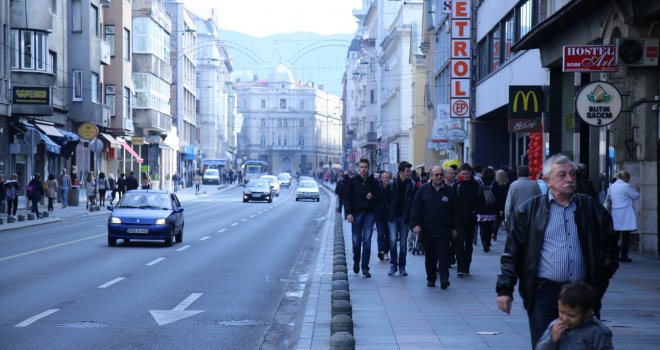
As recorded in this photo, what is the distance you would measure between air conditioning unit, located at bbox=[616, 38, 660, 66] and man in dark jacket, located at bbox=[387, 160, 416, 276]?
4.13 m

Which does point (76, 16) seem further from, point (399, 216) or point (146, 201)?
point (399, 216)

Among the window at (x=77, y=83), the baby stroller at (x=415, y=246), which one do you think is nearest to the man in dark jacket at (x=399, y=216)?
the baby stroller at (x=415, y=246)

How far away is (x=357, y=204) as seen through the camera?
1723 cm

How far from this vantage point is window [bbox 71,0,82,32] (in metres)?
55.6

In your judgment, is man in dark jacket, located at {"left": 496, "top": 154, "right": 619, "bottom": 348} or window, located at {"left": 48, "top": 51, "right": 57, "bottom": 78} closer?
man in dark jacket, located at {"left": 496, "top": 154, "right": 619, "bottom": 348}

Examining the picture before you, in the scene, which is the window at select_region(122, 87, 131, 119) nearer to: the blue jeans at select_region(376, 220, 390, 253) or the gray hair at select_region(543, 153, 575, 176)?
the blue jeans at select_region(376, 220, 390, 253)

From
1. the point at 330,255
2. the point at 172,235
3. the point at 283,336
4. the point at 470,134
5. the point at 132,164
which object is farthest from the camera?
the point at 132,164

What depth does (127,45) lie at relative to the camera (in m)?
66.6

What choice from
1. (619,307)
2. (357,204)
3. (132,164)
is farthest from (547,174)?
(132,164)

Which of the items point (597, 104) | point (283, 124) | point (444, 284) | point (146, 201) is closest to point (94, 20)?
point (146, 201)

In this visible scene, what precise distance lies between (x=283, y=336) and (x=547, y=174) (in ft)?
18.2

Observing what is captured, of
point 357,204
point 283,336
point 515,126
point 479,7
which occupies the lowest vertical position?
point 283,336

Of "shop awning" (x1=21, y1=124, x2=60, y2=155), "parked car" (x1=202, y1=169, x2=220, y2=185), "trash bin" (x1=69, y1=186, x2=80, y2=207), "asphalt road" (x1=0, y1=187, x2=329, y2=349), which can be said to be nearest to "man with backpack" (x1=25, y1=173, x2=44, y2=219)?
"shop awning" (x1=21, y1=124, x2=60, y2=155)

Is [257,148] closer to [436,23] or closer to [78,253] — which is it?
A: [436,23]
